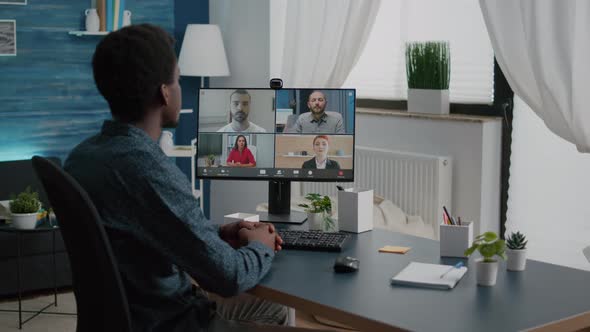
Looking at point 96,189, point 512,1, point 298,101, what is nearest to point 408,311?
point 96,189

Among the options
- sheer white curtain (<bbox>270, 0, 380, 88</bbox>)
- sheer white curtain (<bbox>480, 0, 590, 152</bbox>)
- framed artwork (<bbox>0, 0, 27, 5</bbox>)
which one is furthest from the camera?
framed artwork (<bbox>0, 0, 27, 5</bbox>)

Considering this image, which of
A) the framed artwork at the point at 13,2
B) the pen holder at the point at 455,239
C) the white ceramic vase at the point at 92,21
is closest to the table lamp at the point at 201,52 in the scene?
the white ceramic vase at the point at 92,21

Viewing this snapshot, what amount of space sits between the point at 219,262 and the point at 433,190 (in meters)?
2.53

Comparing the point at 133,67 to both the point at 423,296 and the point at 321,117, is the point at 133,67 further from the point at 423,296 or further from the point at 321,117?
the point at 321,117

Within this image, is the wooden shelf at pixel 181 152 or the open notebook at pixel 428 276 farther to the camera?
the wooden shelf at pixel 181 152

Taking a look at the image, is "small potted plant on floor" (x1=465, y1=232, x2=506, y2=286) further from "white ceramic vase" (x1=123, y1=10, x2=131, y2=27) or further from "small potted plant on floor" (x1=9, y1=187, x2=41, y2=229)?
"white ceramic vase" (x1=123, y1=10, x2=131, y2=27)

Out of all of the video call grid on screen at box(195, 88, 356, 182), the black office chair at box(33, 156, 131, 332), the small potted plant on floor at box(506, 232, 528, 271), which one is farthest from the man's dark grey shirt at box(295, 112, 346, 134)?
the black office chair at box(33, 156, 131, 332)

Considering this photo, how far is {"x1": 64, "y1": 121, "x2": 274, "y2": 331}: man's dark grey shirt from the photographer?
6.64ft

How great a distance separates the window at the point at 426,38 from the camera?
178 inches

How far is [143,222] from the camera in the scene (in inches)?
80.0

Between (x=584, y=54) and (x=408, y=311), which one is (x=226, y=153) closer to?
(x=408, y=311)

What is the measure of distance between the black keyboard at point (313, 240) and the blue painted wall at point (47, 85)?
293 centimetres

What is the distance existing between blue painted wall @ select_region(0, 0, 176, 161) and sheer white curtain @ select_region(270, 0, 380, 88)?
1271mm

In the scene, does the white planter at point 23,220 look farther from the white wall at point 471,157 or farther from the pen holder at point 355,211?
the white wall at point 471,157
